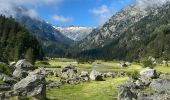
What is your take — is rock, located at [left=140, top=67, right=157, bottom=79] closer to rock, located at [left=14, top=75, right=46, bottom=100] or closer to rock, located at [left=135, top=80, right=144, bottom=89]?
rock, located at [left=135, top=80, right=144, bottom=89]

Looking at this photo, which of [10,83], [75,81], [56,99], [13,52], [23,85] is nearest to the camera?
[23,85]

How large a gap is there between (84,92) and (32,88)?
1777 centimetres

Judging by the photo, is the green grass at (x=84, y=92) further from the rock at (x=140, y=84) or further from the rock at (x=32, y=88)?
the rock at (x=32, y=88)

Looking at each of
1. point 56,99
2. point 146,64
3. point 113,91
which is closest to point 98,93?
point 113,91

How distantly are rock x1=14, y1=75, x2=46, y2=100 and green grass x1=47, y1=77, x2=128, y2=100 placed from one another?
16.9ft

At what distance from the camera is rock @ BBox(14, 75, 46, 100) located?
53688 mm

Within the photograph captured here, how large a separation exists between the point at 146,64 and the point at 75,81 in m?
72.5

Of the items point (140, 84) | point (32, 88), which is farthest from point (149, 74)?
point (32, 88)

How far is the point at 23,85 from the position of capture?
180 feet

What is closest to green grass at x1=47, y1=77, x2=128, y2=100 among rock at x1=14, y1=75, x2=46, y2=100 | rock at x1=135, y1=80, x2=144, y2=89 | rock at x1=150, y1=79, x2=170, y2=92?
rock at x1=135, y1=80, x2=144, y2=89

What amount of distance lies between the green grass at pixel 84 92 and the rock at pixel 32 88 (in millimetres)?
5161

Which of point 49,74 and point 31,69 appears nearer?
point 49,74

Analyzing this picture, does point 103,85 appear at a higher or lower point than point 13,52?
lower

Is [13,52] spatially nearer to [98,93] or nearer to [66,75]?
[66,75]
